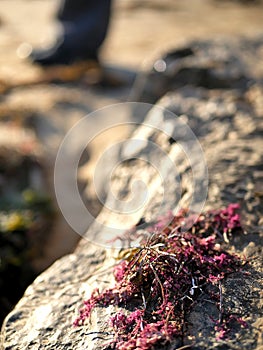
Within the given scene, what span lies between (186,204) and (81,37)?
16.5 ft

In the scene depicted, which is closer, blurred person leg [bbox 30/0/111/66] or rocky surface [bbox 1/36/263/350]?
rocky surface [bbox 1/36/263/350]

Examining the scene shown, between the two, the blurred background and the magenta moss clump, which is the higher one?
the blurred background

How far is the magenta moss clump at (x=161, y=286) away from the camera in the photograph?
4.82ft

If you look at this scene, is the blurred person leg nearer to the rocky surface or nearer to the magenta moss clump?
the rocky surface

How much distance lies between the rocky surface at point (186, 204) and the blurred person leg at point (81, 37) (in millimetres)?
3386

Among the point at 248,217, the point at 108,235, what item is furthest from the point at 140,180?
the point at 248,217

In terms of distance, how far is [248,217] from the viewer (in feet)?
6.74

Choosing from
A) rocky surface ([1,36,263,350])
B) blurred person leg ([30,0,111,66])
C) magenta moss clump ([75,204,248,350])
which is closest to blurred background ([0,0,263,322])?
blurred person leg ([30,0,111,66])

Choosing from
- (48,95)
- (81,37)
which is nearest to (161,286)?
(48,95)

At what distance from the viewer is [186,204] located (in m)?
2.19

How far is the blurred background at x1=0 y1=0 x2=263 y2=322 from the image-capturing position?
3.21 m

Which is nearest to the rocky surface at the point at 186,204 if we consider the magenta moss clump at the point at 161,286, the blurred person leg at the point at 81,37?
the magenta moss clump at the point at 161,286

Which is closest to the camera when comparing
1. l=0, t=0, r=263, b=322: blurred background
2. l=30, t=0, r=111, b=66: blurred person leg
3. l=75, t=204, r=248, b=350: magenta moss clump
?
l=75, t=204, r=248, b=350: magenta moss clump

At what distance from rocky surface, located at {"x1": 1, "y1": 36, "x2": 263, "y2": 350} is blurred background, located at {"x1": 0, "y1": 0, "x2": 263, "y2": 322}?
71cm
